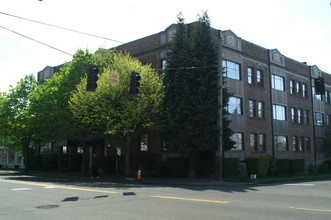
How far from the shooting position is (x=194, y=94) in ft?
77.5

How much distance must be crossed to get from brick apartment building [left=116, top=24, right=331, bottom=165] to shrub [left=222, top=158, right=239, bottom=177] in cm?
110

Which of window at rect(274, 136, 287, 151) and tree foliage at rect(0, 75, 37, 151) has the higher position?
tree foliage at rect(0, 75, 37, 151)

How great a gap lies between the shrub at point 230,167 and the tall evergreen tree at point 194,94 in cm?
153

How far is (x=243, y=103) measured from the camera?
2931cm

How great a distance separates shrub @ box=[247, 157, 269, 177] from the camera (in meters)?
25.4

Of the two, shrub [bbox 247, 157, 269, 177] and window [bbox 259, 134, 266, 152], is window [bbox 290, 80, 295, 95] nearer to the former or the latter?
window [bbox 259, 134, 266, 152]

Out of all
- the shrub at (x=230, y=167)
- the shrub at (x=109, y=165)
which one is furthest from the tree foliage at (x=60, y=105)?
the shrub at (x=230, y=167)

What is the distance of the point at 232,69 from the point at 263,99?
5.06m

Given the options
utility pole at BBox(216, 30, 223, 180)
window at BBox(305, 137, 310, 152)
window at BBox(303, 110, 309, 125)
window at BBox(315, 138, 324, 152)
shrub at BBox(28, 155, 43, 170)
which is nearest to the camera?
utility pole at BBox(216, 30, 223, 180)

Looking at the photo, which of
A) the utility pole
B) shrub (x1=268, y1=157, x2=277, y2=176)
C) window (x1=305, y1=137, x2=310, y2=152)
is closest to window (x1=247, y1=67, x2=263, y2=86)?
shrub (x1=268, y1=157, x2=277, y2=176)

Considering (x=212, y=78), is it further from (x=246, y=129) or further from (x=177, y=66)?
(x=246, y=129)

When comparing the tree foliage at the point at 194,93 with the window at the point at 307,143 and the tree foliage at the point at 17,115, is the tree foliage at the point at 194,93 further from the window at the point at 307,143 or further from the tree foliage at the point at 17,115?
the window at the point at 307,143

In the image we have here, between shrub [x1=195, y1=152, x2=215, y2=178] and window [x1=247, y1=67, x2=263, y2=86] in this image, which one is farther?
window [x1=247, y1=67, x2=263, y2=86]

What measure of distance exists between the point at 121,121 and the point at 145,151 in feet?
22.3
